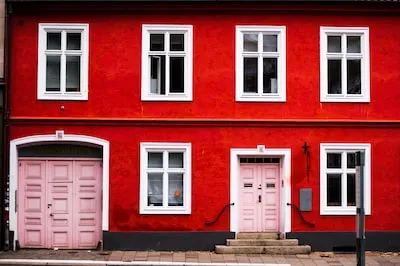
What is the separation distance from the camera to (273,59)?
18047mm

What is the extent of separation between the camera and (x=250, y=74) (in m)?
18.0

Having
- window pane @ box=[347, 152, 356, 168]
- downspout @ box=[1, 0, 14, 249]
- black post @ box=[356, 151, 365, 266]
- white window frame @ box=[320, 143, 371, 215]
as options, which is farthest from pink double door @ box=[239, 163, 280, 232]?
downspout @ box=[1, 0, 14, 249]

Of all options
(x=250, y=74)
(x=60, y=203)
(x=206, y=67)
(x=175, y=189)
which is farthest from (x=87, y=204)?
(x=250, y=74)

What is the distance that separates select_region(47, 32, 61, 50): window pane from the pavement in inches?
221

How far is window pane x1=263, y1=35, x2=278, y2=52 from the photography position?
708 inches

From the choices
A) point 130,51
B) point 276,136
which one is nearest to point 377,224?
point 276,136

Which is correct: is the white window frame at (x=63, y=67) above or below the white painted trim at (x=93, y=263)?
above

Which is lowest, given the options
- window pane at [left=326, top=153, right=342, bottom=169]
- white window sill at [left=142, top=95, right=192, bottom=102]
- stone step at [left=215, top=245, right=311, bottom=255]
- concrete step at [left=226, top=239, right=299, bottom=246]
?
stone step at [left=215, top=245, right=311, bottom=255]

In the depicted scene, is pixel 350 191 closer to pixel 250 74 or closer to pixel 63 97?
pixel 250 74

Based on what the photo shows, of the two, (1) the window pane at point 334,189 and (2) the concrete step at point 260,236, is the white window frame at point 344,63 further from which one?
(2) the concrete step at point 260,236

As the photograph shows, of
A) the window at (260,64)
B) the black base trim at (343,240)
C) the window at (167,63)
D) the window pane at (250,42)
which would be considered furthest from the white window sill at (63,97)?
the black base trim at (343,240)

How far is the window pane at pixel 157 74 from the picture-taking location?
17.9m

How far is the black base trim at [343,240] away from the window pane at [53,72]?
7.64 meters

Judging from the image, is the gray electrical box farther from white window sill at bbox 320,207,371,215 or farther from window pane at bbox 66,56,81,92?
window pane at bbox 66,56,81,92
